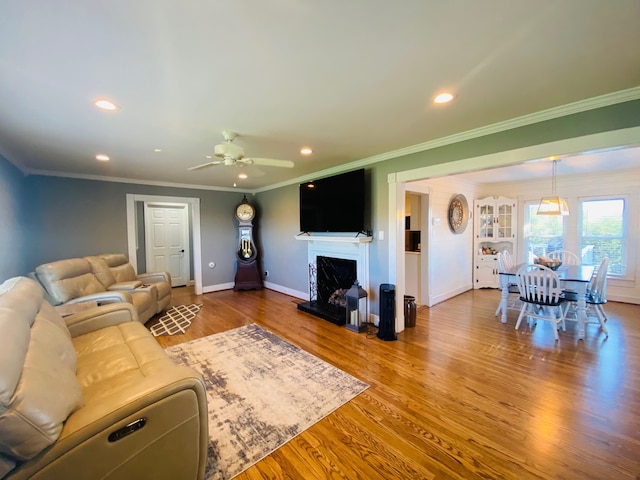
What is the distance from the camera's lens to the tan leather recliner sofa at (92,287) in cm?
318

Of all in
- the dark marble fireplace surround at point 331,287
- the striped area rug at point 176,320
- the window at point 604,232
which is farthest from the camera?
the window at point 604,232

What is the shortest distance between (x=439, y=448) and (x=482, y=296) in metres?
4.29

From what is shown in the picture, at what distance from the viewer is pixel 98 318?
2.33m

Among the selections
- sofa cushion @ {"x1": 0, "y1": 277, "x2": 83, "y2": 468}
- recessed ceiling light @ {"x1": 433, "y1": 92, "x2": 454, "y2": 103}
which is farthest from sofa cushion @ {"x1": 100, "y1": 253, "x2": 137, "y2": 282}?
recessed ceiling light @ {"x1": 433, "y1": 92, "x2": 454, "y2": 103}

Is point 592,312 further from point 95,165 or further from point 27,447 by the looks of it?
point 95,165

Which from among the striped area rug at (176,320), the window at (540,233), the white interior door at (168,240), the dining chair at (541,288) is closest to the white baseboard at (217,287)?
the striped area rug at (176,320)

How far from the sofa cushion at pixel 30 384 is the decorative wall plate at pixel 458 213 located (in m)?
5.44

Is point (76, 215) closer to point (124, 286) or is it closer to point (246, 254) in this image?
point (124, 286)

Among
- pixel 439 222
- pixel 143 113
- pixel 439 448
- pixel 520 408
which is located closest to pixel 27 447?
pixel 439 448

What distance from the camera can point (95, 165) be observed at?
3.83 m

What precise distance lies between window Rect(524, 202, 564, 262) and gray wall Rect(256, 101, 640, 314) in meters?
4.06

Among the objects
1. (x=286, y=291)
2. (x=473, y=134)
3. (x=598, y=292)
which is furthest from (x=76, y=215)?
(x=598, y=292)

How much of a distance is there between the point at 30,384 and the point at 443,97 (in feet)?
8.98

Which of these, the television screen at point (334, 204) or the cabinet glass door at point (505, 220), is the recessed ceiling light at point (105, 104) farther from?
the cabinet glass door at point (505, 220)
